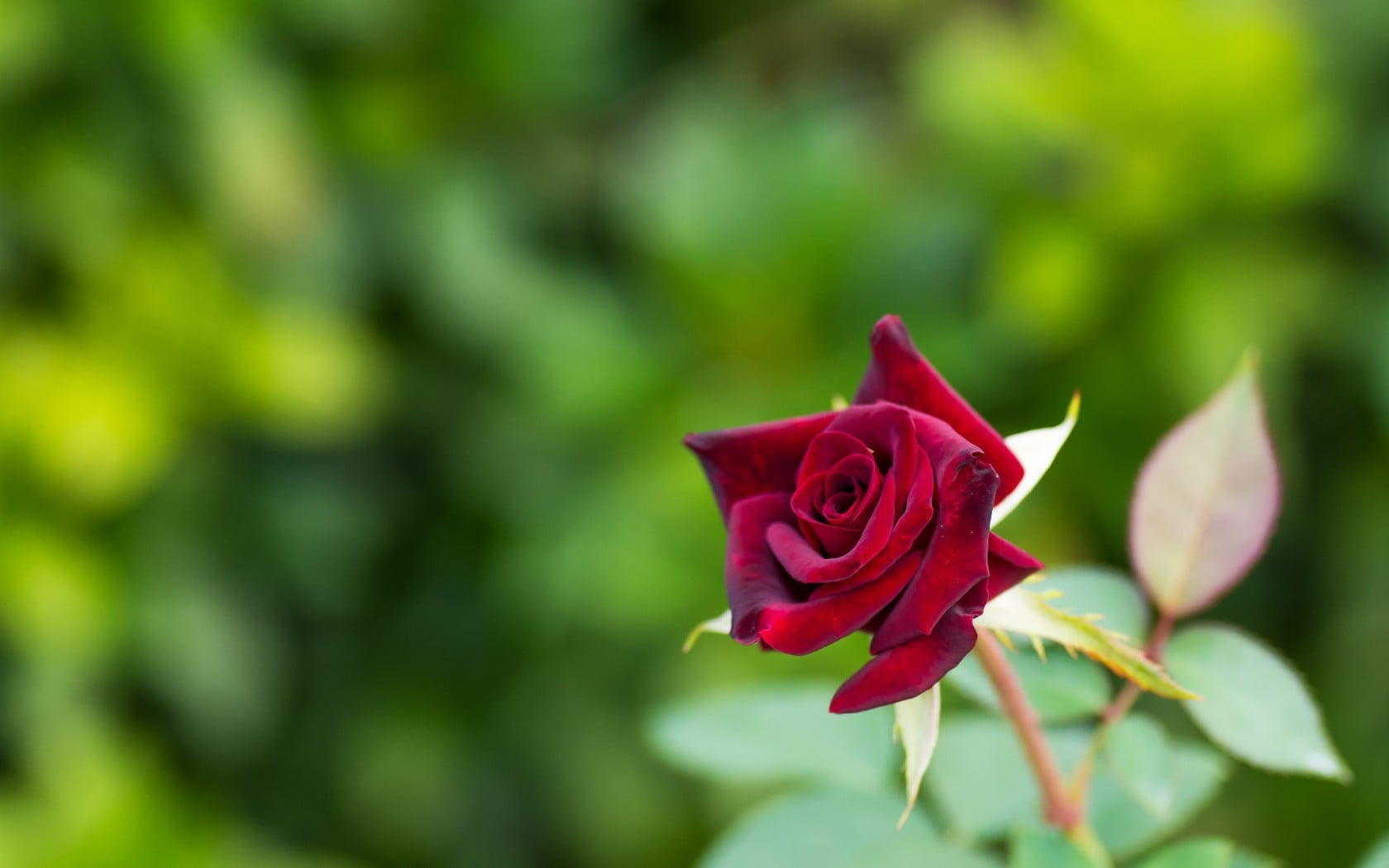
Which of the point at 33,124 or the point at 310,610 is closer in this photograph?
the point at 33,124

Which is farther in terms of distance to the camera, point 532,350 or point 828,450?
point 532,350

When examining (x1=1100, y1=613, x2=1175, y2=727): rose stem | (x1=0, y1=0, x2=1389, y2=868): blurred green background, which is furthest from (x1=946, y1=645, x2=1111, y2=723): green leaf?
(x1=0, y1=0, x2=1389, y2=868): blurred green background

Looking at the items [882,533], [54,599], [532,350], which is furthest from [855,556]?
[54,599]

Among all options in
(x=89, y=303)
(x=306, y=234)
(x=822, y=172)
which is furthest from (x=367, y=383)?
(x=822, y=172)

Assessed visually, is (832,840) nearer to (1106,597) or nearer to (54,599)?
(1106,597)

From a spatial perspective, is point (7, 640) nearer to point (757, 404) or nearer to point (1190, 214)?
point (757, 404)

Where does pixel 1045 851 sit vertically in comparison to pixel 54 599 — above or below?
below
